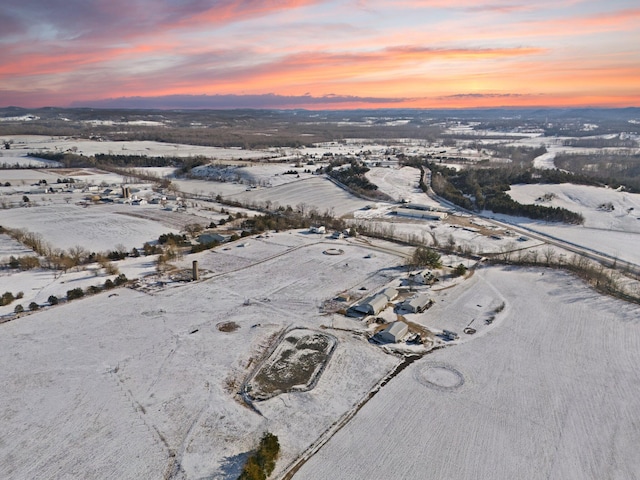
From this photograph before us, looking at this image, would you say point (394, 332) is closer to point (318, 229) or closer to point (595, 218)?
point (318, 229)

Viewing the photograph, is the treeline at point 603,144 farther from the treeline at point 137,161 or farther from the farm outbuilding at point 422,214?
the treeline at point 137,161

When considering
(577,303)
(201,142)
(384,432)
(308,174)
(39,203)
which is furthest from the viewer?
(201,142)

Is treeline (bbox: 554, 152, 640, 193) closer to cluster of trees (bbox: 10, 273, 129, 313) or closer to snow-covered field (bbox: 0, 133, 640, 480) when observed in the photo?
snow-covered field (bbox: 0, 133, 640, 480)

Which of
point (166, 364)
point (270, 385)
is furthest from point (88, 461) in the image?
point (270, 385)

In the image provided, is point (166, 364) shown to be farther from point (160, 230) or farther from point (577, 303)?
point (160, 230)

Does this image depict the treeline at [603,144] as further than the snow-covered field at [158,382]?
Yes

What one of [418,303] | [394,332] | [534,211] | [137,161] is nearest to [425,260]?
[418,303]

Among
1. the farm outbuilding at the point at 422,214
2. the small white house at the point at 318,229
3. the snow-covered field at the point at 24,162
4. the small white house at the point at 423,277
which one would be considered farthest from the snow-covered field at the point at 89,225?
the snow-covered field at the point at 24,162

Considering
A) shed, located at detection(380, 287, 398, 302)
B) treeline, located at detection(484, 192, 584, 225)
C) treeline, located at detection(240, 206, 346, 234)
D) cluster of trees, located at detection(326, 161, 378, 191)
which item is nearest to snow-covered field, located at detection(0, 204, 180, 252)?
treeline, located at detection(240, 206, 346, 234)
